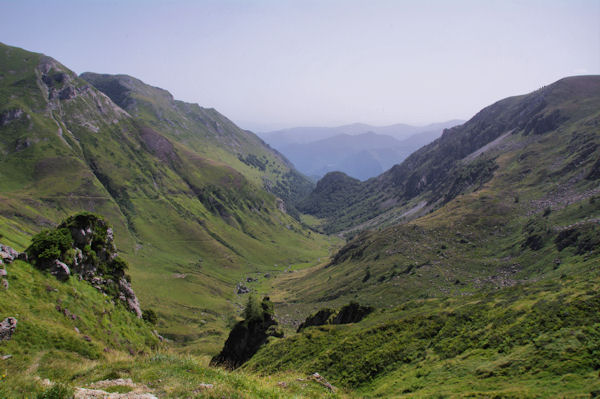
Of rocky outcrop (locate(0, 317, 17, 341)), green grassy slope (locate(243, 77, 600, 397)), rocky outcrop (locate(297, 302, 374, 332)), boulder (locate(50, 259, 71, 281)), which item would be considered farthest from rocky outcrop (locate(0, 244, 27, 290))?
rocky outcrop (locate(297, 302, 374, 332))

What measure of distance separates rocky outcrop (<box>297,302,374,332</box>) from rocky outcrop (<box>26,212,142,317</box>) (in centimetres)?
3426

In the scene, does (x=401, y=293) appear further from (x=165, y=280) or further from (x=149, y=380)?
(x=165, y=280)

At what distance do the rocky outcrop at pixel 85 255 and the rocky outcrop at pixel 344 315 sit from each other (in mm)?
34256

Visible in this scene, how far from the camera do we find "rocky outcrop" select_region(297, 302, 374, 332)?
5788 cm

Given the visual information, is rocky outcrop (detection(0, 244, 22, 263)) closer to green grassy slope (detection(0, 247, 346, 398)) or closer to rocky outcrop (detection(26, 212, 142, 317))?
green grassy slope (detection(0, 247, 346, 398))

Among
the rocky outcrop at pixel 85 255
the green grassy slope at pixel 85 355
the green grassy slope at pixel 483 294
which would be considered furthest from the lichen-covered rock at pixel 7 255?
the green grassy slope at pixel 483 294

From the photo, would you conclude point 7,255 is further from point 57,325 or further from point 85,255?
point 85,255

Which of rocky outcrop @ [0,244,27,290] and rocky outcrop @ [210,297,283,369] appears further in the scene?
rocky outcrop @ [210,297,283,369]

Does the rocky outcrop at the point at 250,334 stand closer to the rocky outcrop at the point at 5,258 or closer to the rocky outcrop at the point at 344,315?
the rocky outcrop at the point at 344,315

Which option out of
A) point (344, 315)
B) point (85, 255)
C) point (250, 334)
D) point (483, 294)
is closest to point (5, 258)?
point (85, 255)

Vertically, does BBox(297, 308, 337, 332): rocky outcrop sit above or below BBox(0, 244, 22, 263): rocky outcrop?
below

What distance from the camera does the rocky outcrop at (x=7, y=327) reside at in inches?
1020

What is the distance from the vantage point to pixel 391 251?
137 meters

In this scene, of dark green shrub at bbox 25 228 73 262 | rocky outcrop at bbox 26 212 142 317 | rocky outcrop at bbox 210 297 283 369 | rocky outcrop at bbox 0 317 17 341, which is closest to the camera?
rocky outcrop at bbox 0 317 17 341
